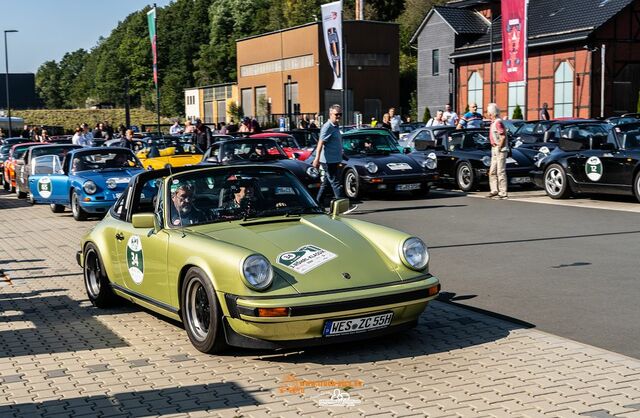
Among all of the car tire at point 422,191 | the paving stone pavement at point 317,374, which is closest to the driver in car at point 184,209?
the paving stone pavement at point 317,374

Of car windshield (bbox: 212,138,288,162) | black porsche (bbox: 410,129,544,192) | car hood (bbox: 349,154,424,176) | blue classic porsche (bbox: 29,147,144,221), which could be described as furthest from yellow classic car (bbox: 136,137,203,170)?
black porsche (bbox: 410,129,544,192)

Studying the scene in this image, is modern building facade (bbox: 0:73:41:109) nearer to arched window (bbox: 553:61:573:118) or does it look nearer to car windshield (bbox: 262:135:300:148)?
arched window (bbox: 553:61:573:118)

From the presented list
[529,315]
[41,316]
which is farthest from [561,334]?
[41,316]

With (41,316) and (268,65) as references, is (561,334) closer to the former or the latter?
(41,316)

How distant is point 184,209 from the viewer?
7.16 m

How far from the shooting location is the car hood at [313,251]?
20.1 feet

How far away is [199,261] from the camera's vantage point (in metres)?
6.35

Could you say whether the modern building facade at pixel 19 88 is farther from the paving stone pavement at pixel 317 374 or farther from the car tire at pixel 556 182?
the paving stone pavement at pixel 317 374

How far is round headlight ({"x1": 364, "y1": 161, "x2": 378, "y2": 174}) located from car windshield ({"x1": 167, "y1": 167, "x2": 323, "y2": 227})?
36.4ft

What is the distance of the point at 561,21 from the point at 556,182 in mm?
34399

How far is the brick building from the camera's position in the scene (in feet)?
→ 155

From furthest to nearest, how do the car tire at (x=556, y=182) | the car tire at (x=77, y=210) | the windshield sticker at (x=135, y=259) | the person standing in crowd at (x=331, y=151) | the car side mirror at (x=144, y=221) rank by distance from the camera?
the car tire at (x=556, y=182) → the car tire at (x=77, y=210) → the person standing in crowd at (x=331, y=151) → the windshield sticker at (x=135, y=259) → the car side mirror at (x=144, y=221)

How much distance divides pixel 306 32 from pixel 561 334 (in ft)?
215

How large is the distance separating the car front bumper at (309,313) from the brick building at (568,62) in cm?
3793
